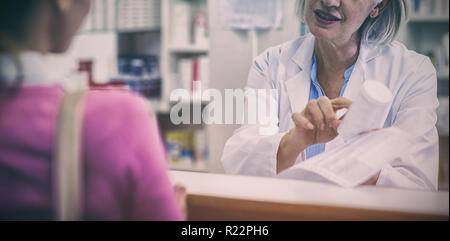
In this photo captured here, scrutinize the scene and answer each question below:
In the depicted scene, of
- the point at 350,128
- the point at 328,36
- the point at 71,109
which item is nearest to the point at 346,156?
the point at 350,128

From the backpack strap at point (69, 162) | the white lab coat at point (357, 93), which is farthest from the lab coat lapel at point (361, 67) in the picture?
the backpack strap at point (69, 162)

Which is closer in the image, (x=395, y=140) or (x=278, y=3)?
(x=395, y=140)

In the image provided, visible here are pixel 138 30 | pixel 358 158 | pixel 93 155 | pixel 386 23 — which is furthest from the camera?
pixel 138 30

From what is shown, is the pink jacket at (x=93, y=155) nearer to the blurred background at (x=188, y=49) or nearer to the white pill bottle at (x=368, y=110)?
the blurred background at (x=188, y=49)

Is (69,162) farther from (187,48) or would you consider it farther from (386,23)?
(187,48)

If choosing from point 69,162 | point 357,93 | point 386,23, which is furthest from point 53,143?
point 386,23

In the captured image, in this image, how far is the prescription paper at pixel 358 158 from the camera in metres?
1.15

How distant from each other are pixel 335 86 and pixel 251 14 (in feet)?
1.45

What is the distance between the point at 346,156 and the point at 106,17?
140 centimetres

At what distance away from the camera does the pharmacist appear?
1258 millimetres

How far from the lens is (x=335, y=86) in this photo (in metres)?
1.37

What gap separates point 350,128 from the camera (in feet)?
3.80

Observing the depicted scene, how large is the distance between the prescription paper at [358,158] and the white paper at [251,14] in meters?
0.56
